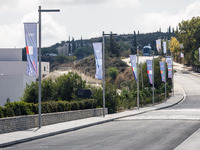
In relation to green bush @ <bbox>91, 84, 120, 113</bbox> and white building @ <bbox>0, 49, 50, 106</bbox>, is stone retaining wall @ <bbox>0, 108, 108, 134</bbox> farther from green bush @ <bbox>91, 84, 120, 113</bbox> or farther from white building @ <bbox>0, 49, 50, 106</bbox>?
white building @ <bbox>0, 49, 50, 106</bbox>

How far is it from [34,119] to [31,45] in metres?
4.71

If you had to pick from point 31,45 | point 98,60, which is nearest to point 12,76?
point 98,60

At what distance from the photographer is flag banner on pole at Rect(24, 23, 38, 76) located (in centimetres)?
2286

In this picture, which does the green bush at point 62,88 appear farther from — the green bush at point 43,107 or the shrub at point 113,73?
the shrub at point 113,73

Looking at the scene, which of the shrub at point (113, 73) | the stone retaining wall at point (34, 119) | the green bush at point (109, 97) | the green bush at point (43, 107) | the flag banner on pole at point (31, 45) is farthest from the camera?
the shrub at point (113, 73)

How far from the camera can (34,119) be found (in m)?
24.3

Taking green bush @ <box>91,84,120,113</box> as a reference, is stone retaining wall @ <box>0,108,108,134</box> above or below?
below

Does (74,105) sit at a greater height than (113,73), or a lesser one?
lesser

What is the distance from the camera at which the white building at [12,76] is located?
42312 mm

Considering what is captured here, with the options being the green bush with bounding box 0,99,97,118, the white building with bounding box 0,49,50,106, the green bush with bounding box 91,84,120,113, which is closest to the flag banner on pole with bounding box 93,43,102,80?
the green bush with bounding box 0,99,97,118

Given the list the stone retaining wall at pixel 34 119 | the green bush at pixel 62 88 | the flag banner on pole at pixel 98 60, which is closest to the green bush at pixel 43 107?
the stone retaining wall at pixel 34 119

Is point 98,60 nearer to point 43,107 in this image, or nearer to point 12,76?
A: point 43,107

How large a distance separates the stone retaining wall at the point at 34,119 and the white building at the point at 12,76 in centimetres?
981

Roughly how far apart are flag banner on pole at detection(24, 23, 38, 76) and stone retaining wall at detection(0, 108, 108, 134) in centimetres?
286
